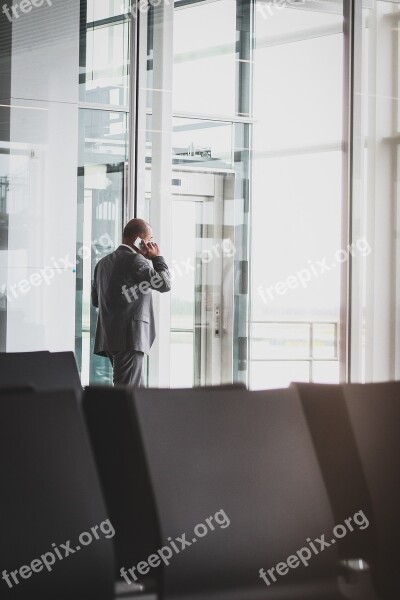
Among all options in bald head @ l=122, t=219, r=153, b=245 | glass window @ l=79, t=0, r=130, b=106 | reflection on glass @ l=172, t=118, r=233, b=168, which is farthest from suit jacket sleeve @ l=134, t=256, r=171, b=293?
glass window @ l=79, t=0, r=130, b=106

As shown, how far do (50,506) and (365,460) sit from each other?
929 millimetres

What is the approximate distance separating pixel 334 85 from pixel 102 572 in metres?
5.67

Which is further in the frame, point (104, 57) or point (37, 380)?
point (104, 57)

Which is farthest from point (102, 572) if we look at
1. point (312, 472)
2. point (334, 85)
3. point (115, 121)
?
point (334, 85)

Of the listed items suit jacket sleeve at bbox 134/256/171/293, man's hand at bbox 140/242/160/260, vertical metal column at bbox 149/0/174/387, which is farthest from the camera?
vertical metal column at bbox 149/0/174/387

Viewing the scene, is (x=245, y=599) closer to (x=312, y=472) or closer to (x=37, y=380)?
(x=312, y=472)

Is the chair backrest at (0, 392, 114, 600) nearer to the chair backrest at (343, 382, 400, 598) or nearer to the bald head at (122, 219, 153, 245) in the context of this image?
the chair backrest at (343, 382, 400, 598)

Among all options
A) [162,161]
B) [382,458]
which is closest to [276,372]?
[162,161]

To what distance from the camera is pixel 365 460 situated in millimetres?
2396

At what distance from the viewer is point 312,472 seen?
2293 millimetres

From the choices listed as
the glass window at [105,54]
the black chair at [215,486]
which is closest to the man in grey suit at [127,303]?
the glass window at [105,54]

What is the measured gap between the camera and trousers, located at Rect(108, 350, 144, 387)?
5.99 meters

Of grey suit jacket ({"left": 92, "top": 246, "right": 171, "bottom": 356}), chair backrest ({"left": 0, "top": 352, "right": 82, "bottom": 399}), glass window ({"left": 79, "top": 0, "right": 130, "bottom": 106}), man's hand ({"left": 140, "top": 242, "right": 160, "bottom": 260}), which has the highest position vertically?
glass window ({"left": 79, "top": 0, "right": 130, "bottom": 106})

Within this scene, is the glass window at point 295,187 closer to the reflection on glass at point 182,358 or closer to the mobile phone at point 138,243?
the reflection on glass at point 182,358
